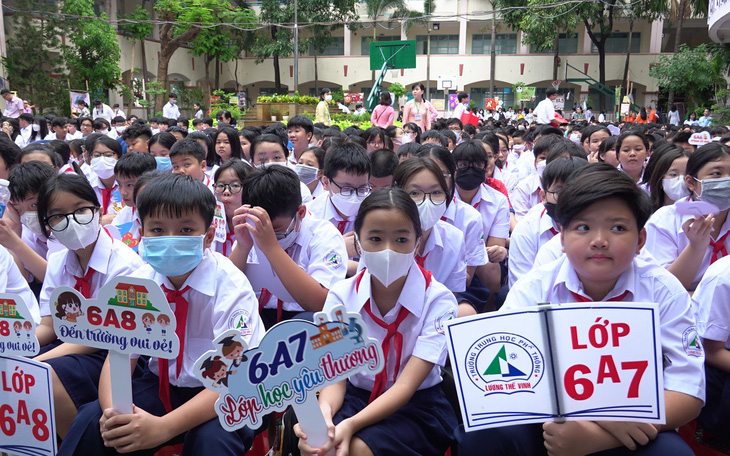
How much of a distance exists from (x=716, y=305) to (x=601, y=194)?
2.16ft

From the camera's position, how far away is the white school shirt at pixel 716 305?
1.97 metres

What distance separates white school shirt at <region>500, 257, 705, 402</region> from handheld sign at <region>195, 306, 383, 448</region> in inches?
19.5

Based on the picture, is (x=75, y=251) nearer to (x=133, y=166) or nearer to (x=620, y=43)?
(x=133, y=166)

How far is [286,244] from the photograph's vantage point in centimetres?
267

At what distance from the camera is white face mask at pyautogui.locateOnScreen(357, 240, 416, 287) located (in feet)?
6.53

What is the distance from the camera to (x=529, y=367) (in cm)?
155

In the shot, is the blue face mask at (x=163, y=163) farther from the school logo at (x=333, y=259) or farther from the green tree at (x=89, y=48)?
the green tree at (x=89, y=48)

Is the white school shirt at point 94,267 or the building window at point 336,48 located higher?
the building window at point 336,48

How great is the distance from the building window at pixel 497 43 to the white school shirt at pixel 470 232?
29.3 meters

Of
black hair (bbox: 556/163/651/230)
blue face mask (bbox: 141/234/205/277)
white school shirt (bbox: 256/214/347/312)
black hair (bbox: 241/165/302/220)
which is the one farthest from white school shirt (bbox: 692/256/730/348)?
blue face mask (bbox: 141/234/205/277)

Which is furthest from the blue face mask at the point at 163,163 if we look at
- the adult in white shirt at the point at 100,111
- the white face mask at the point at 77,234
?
the adult in white shirt at the point at 100,111

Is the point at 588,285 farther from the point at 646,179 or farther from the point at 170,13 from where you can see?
the point at 170,13

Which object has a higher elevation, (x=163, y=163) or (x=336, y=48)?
(x=336, y=48)

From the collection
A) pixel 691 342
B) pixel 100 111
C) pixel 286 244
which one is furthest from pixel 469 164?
pixel 100 111
